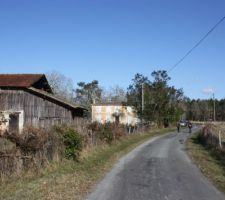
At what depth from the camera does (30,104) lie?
36125mm

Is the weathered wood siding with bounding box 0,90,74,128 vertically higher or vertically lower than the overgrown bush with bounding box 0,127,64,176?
higher

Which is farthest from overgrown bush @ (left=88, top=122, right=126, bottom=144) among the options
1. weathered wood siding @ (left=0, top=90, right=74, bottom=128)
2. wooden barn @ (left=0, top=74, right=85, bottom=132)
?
weathered wood siding @ (left=0, top=90, right=74, bottom=128)

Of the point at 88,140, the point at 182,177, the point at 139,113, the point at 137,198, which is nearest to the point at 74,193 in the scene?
the point at 137,198

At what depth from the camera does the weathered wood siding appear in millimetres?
35688

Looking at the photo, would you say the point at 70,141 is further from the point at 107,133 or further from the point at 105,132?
the point at 107,133

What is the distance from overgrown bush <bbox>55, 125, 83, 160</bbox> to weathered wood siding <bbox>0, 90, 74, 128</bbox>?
13692mm

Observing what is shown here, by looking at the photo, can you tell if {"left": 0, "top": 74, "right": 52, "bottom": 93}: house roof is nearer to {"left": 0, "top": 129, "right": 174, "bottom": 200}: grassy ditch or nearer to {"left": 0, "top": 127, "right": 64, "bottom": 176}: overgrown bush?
{"left": 0, "top": 129, "right": 174, "bottom": 200}: grassy ditch

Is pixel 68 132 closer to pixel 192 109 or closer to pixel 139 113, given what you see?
pixel 139 113

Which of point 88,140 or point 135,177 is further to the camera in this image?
point 88,140

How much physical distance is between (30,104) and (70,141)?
1596 centimetres

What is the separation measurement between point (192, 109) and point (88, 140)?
489 feet

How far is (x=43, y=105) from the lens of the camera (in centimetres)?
3706

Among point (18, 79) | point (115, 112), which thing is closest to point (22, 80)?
point (18, 79)

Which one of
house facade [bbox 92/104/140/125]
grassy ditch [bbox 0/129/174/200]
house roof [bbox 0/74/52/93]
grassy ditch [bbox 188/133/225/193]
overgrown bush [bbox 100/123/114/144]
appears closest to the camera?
grassy ditch [bbox 0/129/174/200]
